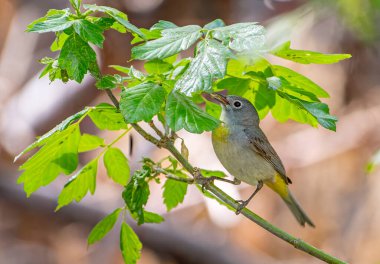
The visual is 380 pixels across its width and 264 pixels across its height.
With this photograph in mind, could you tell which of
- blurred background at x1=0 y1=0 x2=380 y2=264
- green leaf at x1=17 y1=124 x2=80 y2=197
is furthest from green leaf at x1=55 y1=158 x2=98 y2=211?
blurred background at x1=0 y1=0 x2=380 y2=264

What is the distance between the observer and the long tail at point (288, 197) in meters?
3.54

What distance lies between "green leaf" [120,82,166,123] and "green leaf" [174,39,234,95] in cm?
7

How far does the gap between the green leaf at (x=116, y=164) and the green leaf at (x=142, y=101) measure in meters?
0.51

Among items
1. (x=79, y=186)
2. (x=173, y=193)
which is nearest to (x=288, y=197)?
(x=173, y=193)

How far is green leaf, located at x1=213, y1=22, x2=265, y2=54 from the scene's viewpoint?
174 cm

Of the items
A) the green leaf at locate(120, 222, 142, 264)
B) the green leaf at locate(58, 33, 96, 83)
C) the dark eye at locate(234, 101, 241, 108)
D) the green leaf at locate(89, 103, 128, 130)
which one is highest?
the green leaf at locate(58, 33, 96, 83)

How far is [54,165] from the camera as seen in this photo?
215cm

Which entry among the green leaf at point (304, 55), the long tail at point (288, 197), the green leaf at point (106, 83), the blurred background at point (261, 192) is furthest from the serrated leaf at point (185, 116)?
the blurred background at point (261, 192)

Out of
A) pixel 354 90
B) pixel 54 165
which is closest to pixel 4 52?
pixel 354 90

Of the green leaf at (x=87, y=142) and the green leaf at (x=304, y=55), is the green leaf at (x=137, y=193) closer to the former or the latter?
the green leaf at (x=87, y=142)

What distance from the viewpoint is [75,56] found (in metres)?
1.79

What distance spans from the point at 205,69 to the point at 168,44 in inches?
5.3

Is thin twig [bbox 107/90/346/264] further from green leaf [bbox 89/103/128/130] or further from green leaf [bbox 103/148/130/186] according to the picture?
green leaf [bbox 103/148/130/186]

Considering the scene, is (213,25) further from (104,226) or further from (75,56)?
(104,226)
